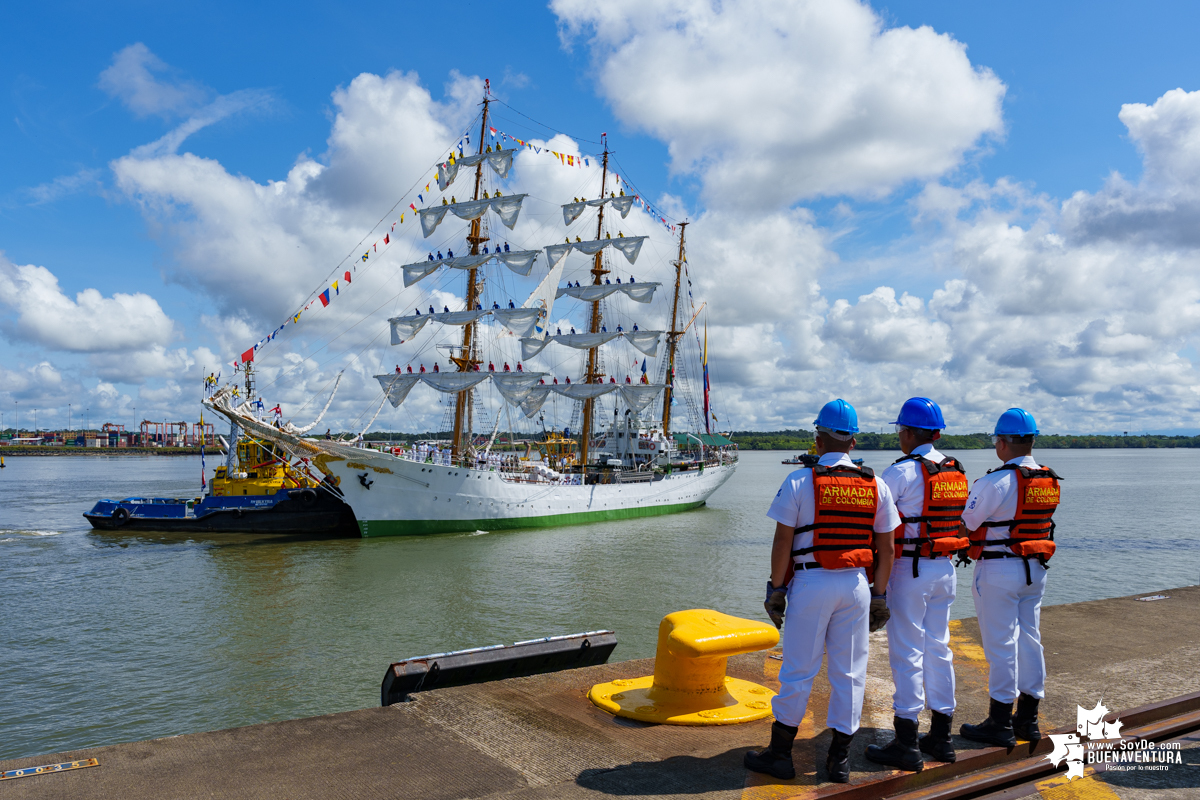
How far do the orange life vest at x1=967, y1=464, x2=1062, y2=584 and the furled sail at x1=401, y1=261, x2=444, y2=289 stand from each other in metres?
34.3

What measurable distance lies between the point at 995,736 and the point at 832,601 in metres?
1.60

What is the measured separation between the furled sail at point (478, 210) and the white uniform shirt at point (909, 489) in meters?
33.6

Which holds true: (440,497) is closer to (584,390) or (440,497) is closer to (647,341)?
(584,390)

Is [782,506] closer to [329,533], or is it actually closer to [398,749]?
[398,749]

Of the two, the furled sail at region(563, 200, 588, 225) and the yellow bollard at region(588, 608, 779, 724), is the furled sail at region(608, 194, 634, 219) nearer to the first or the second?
the furled sail at region(563, 200, 588, 225)

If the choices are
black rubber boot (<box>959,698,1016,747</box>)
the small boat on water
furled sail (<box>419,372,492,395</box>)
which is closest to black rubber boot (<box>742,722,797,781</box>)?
black rubber boot (<box>959,698,1016,747</box>)

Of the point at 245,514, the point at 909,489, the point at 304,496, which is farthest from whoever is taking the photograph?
the point at 304,496

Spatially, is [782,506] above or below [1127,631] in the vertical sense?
above

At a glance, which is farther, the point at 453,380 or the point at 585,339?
the point at 585,339

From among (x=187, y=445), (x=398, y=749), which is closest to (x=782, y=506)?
(x=398, y=749)

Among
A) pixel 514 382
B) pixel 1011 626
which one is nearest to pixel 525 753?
pixel 1011 626

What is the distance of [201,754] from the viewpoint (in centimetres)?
410

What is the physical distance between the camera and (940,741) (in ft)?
13.0

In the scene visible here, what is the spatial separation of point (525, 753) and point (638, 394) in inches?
1466
